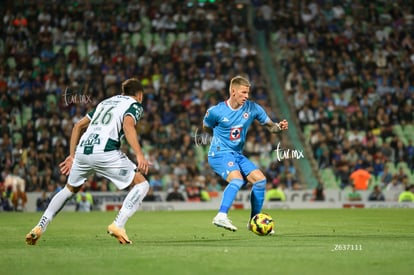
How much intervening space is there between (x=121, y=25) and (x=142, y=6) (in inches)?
73.7

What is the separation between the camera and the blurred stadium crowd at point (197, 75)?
1186 inches

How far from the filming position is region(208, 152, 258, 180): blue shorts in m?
14.1

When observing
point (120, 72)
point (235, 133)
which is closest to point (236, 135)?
point (235, 133)

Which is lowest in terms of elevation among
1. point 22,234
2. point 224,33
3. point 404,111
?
point 22,234

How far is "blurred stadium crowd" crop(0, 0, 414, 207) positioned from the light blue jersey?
14503mm

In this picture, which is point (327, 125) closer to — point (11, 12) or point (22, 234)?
point (11, 12)

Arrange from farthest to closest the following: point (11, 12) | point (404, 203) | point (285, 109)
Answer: point (11, 12) < point (285, 109) < point (404, 203)

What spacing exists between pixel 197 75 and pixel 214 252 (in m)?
24.1

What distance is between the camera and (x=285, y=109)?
111ft

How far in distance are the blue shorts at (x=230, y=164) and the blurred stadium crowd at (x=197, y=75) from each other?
571 inches

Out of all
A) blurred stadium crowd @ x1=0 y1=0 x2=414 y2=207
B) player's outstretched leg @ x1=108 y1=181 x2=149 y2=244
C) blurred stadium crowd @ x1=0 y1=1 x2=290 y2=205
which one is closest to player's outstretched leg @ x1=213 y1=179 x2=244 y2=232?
player's outstretched leg @ x1=108 y1=181 x2=149 y2=244

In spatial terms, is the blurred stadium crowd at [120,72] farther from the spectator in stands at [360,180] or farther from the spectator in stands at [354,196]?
the spectator in stands at [354,196]

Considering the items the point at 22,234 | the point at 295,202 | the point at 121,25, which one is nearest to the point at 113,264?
the point at 22,234

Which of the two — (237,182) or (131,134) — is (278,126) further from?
(131,134)
